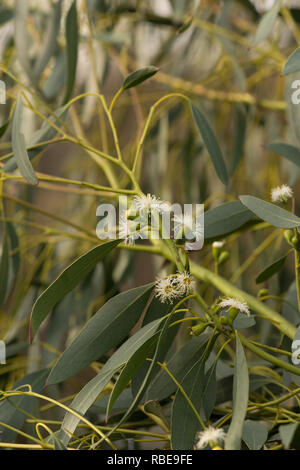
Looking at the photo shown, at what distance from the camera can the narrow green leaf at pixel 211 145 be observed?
54 centimetres

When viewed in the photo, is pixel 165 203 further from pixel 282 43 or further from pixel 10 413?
pixel 282 43

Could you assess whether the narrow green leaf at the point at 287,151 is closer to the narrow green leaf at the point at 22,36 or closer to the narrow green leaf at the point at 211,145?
the narrow green leaf at the point at 211,145

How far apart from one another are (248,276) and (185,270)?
0.77 metres

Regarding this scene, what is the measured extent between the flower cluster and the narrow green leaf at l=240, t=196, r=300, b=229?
70 millimetres

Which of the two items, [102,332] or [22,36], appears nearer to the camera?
[102,332]

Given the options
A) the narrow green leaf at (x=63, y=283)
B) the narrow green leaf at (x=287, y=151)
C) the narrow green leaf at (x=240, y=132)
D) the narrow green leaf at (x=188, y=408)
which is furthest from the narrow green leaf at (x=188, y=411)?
the narrow green leaf at (x=240, y=132)

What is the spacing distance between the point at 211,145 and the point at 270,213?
0.46ft

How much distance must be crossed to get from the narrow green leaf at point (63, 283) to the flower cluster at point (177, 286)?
5 cm

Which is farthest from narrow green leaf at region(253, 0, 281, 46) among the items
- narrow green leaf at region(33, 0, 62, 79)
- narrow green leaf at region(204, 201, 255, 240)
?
narrow green leaf at region(33, 0, 62, 79)

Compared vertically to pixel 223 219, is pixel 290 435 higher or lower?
lower

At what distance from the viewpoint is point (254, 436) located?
426 millimetres

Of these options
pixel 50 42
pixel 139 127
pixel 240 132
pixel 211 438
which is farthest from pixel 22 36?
pixel 211 438

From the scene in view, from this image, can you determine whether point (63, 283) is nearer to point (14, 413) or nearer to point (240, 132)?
point (14, 413)
